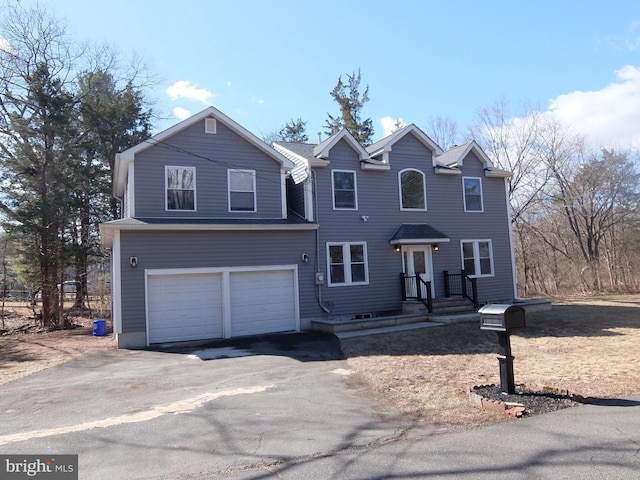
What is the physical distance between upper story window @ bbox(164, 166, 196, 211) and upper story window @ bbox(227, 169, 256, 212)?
119cm

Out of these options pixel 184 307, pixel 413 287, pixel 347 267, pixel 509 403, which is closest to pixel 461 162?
pixel 413 287

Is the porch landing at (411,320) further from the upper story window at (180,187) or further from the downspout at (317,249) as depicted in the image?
the upper story window at (180,187)

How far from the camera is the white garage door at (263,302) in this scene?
13.5 m

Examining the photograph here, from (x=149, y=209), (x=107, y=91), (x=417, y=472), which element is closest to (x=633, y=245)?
(x=149, y=209)

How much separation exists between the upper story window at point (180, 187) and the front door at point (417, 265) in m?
7.92

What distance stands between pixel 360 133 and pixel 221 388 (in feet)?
99.8

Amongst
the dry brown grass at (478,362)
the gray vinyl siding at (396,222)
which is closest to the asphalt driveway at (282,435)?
the dry brown grass at (478,362)

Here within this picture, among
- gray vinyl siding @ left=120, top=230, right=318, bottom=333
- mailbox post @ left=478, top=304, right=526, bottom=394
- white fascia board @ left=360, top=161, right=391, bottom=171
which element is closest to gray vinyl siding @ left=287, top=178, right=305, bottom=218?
gray vinyl siding @ left=120, top=230, right=318, bottom=333

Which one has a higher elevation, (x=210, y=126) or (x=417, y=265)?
(x=210, y=126)

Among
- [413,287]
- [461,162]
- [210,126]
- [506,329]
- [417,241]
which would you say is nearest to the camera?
[506,329]

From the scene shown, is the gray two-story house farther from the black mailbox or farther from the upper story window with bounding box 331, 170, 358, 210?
the black mailbox

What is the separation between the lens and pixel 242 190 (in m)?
14.4

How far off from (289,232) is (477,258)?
8.24 meters

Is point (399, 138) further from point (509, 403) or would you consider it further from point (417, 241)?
point (509, 403)
